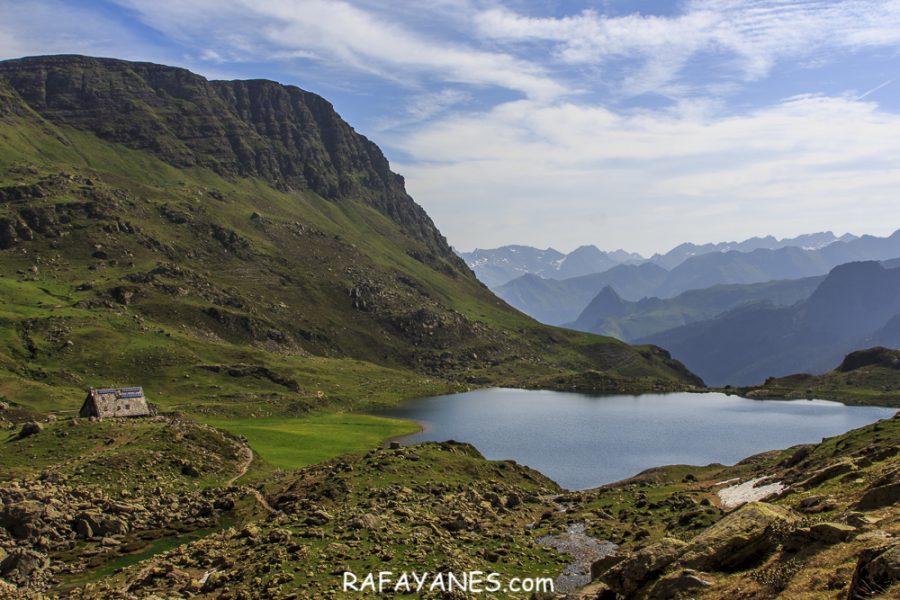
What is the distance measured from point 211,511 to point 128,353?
130m

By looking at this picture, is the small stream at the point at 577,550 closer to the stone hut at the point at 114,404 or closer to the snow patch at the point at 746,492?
the snow patch at the point at 746,492

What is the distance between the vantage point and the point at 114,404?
9569 centimetres

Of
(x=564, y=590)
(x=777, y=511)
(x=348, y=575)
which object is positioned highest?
(x=777, y=511)

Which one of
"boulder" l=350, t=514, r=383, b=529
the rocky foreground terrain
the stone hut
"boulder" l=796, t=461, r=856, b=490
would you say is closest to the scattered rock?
the rocky foreground terrain

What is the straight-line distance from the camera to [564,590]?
138ft

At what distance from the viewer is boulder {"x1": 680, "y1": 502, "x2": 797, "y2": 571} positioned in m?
25.6

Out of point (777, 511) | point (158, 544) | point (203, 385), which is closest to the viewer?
point (777, 511)

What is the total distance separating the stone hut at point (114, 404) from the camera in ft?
307

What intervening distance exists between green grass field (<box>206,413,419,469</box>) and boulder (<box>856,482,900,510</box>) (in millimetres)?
73441

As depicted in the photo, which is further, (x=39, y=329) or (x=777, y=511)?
(x=39, y=329)

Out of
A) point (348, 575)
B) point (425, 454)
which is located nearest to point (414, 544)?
point (348, 575)

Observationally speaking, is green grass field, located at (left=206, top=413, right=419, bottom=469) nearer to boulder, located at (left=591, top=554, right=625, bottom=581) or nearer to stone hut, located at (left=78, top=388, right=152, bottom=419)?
stone hut, located at (left=78, top=388, right=152, bottom=419)

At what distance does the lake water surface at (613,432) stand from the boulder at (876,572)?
7700 centimetres

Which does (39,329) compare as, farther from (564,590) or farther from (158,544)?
(564,590)
